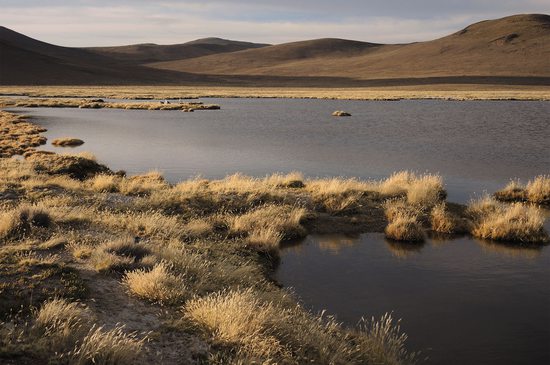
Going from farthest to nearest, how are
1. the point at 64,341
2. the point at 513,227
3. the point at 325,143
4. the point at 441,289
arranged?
the point at 325,143 < the point at 513,227 < the point at 441,289 < the point at 64,341

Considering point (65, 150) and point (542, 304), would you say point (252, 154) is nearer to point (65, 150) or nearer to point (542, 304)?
point (65, 150)

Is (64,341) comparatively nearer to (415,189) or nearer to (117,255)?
(117,255)

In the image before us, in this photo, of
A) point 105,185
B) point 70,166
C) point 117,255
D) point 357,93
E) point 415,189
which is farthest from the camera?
point 357,93

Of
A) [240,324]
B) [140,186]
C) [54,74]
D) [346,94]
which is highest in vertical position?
[54,74]

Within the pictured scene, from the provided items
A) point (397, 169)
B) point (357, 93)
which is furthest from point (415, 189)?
point (357, 93)

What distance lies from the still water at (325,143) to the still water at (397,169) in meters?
0.09

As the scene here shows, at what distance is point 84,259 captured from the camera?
388 inches

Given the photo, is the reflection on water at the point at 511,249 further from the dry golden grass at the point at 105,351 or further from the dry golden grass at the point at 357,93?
the dry golden grass at the point at 357,93

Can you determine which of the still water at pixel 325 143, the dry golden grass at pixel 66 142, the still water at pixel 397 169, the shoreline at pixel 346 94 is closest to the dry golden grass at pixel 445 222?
the still water at pixel 397 169

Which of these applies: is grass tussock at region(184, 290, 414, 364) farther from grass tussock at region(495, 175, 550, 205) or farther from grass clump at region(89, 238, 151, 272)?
grass tussock at region(495, 175, 550, 205)

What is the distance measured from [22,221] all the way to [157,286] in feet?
15.3

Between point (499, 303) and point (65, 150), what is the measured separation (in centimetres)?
2765

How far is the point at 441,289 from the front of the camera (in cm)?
1123

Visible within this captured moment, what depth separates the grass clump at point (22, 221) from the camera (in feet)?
35.6
